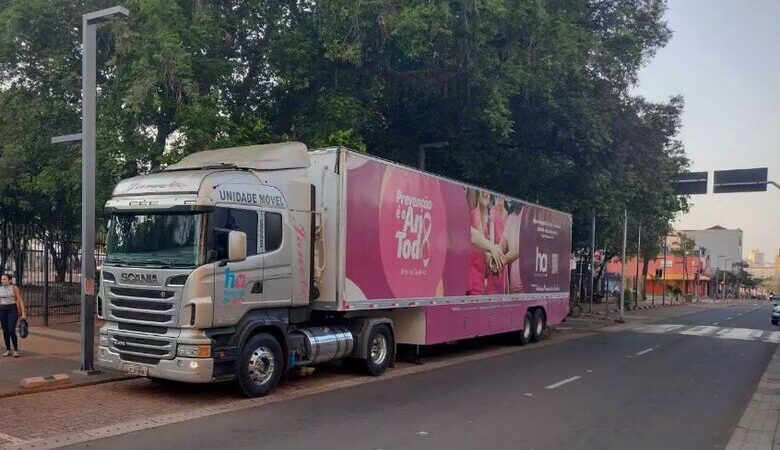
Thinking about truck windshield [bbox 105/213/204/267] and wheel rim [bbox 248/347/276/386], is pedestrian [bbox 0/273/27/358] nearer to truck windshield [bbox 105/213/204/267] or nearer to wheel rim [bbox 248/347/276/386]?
truck windshield [bbox 105/213/204/267]

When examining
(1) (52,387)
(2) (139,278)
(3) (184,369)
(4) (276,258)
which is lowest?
(1) (52,387)

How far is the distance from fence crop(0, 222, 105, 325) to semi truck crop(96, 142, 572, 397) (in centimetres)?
821

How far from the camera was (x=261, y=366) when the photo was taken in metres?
10.5

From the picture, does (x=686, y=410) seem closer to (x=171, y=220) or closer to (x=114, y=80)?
(x=171, y=220)

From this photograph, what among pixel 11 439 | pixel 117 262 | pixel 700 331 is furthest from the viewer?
pixel 700 331

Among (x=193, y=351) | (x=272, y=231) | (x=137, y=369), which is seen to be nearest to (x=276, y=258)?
(x=272, y=231)

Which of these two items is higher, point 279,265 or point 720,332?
point 279,265

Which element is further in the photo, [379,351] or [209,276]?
[379,351]

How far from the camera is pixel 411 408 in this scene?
9.94 metres

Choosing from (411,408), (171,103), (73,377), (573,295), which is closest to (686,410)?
(411,408)

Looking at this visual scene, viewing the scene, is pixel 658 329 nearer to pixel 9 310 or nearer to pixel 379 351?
pixel 379 351

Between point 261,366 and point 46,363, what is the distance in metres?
4.61

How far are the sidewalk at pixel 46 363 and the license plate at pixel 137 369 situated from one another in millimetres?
1322

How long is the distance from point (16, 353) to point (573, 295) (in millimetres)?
33173
